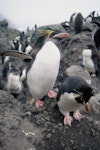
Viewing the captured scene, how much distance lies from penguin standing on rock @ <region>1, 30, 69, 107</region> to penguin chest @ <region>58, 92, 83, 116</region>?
0.51 m

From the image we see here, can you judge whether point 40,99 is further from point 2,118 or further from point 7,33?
point 7,33

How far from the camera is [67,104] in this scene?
4223mm

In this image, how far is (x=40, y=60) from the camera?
15.4ft

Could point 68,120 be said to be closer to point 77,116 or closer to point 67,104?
point 77,116

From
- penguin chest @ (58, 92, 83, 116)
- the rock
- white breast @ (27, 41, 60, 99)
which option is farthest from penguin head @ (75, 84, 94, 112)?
the rock

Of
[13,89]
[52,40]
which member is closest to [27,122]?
[52,40]

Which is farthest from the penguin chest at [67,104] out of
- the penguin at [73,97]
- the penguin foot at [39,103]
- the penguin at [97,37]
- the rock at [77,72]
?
the penguin at [97,37]

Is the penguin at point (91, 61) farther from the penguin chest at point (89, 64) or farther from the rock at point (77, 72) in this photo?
the rock at point (77, 72)

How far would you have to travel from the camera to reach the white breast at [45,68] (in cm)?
464

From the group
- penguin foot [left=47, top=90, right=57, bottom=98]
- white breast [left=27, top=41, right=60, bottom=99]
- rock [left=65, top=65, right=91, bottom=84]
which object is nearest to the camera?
white breast [left=27, top=41, right=60, bottom=99]

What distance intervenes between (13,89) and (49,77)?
3.55m

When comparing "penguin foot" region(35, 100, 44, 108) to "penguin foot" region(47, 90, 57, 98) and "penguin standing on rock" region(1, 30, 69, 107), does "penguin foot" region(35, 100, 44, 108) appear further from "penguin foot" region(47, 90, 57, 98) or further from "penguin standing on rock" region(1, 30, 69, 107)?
"penguin foot" region(47, 90, 57, 98)

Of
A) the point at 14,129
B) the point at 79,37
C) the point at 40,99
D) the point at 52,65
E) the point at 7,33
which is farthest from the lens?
the point at 7,33

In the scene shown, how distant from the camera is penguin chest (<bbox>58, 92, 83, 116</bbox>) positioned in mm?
4113
